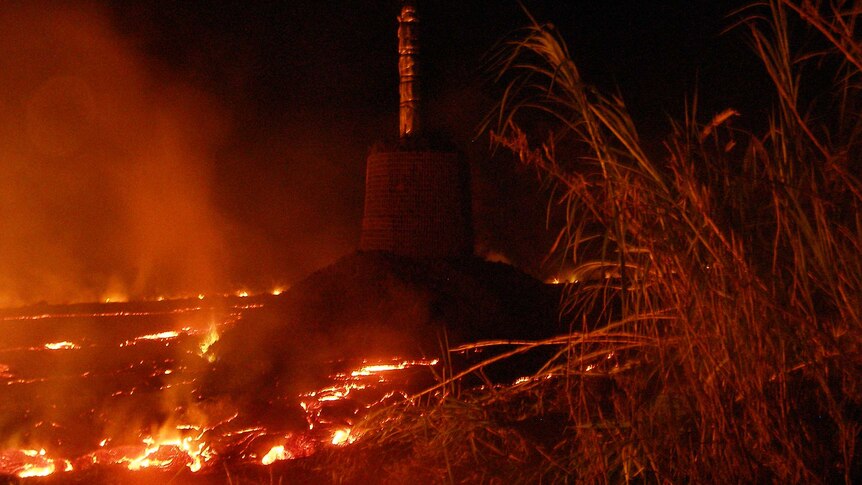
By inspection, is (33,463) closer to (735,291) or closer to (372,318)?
(372,318)

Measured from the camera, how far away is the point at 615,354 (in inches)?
101

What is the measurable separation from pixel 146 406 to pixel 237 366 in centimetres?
78

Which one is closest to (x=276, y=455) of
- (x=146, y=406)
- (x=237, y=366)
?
(x=146, y=406)

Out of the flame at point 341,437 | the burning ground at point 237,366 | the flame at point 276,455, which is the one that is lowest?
the flame at point 276,455

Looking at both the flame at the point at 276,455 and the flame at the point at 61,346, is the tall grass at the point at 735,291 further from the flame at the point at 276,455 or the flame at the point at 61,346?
the flame at the point at 61,346

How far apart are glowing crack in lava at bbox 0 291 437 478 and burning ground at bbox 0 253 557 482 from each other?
0.4 inches

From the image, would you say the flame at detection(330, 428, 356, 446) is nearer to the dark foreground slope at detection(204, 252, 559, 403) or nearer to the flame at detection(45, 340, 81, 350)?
the dark foreground slope at detection(204, 252, 559, 403)

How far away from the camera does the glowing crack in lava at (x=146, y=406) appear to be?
338 centimetres

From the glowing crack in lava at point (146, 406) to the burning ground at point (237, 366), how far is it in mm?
10

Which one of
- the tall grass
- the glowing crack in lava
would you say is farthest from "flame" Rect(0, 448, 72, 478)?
the tall grass

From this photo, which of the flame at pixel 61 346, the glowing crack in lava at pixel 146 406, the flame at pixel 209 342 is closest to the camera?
the glowing crack in lava at pixel 146 406

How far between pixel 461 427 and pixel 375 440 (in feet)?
1.76

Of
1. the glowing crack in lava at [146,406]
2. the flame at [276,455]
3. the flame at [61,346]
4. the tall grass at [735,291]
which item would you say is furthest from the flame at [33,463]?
the tall grass at [735,291]

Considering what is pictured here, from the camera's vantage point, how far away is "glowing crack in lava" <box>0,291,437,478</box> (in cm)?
338
